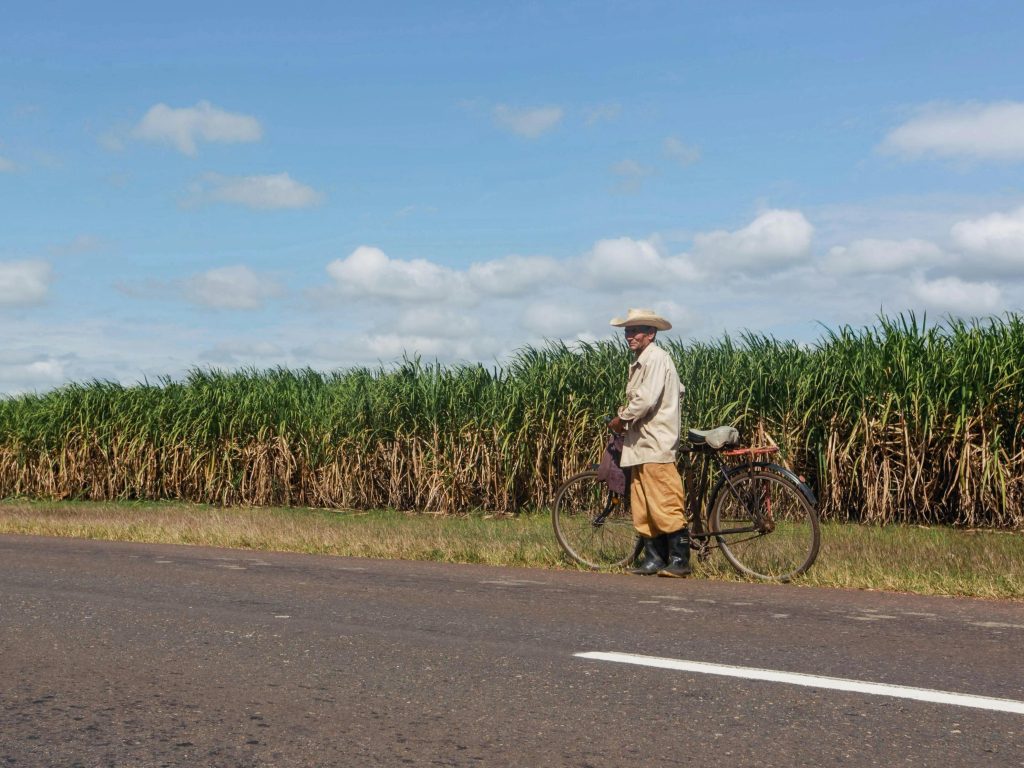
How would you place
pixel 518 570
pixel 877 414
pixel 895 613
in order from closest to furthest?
pixel 895 613
pixel 518 570
pixel 877 414

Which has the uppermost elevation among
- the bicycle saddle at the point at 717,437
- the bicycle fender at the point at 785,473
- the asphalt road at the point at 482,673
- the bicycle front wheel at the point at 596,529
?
the bicycle saddle at the point at 717,437

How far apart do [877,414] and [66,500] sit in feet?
55.5

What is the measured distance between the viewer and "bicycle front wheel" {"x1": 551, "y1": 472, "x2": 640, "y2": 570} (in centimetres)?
1022

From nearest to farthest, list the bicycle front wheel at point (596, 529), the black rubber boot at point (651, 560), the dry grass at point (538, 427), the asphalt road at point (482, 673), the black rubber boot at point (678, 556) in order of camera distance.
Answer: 1. the asphalt road at point (482, 673)
2. the black rubber boot at point (678, 556)
3. the black rubber boot at point (651, 560)
4. the bicycle front wheel at point (596, 529)
5. the dry grass at point (538, 427)

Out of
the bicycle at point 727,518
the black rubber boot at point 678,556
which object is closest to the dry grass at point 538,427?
the bicycle at point 727,518

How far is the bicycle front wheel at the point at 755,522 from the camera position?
938 centimetres

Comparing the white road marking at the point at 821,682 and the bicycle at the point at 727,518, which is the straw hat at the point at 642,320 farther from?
the white road marking at the point at 821,682

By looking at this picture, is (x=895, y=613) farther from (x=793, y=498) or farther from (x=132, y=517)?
(x=132, y=517)

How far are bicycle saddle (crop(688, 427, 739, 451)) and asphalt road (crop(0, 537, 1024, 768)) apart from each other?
1.22 metres

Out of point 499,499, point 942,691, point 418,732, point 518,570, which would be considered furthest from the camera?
point 499,499

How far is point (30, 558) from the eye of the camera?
1111 centimetres

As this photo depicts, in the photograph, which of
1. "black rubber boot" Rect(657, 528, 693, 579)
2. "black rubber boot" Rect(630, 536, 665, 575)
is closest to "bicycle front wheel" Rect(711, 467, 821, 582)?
"black rubber boot" Rect(657, 528, 693, 579)

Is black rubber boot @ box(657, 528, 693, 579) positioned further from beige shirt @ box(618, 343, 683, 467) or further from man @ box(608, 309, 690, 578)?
beige shirt @ box(618, 343, 683, 467)

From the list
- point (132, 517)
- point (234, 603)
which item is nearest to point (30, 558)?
point (234, 603)
